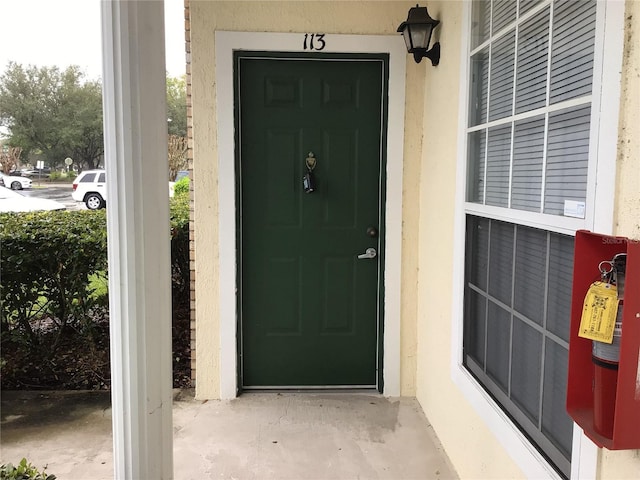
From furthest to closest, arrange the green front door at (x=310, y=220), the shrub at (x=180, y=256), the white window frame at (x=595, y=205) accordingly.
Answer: the shrub at (x=180, y=256) → the green front door at (x=310, y=220) → the white window frame at (x=595, y=205)

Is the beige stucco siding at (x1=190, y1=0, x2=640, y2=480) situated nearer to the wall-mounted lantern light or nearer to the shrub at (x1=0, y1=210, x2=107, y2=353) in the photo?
the wall-mounted lantern light

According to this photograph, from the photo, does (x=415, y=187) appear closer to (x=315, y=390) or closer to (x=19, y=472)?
(x=315, y=390)

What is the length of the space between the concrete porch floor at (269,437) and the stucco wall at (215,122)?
14.7 inches

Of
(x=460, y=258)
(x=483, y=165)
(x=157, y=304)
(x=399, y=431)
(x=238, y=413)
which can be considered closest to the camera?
(x=157, y=304)

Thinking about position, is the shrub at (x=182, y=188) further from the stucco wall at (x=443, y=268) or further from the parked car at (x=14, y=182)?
the parked car at (x=14, y=182)

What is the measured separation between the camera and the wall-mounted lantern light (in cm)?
292

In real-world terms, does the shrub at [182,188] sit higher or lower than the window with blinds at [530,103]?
lower

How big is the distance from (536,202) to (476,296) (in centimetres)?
72

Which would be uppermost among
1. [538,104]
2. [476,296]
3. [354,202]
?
[538,104]

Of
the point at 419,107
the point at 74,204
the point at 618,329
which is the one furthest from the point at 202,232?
the point at 618,329

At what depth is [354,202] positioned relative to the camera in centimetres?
344

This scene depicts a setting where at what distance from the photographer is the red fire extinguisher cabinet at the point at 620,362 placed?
3.96 ft

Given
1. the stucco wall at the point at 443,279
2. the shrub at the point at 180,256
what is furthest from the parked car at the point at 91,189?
the shrub at the point at 180,256

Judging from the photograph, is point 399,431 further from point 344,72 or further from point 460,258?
point 344,72
